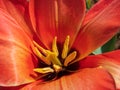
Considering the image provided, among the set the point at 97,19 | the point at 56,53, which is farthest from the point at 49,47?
the point at 97,19

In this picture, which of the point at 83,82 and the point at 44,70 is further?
the point at 44,70

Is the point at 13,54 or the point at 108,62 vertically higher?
the point at 13,54

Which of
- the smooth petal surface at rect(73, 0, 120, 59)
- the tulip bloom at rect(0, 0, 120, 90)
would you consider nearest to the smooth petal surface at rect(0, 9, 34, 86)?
the tulip bloom at rect(0, 0, 120, 90)

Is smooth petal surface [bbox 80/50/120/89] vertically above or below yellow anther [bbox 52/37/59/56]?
below

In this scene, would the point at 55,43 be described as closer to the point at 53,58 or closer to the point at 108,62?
the point at 53,58

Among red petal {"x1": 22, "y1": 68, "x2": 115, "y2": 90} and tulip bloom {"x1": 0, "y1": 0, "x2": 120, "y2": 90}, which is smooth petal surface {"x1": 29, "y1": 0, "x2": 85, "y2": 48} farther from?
red petal {"x1": 22, "y1": 68, "x2": 115, "y2": 90}

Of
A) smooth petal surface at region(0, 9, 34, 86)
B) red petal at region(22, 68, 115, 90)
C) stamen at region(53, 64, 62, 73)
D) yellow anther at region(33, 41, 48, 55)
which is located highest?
smooth petal surface at region(0, 9, 34, 86)

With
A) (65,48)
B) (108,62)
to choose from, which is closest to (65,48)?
(65,48)

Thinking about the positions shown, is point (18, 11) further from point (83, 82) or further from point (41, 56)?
point (83, 82)
